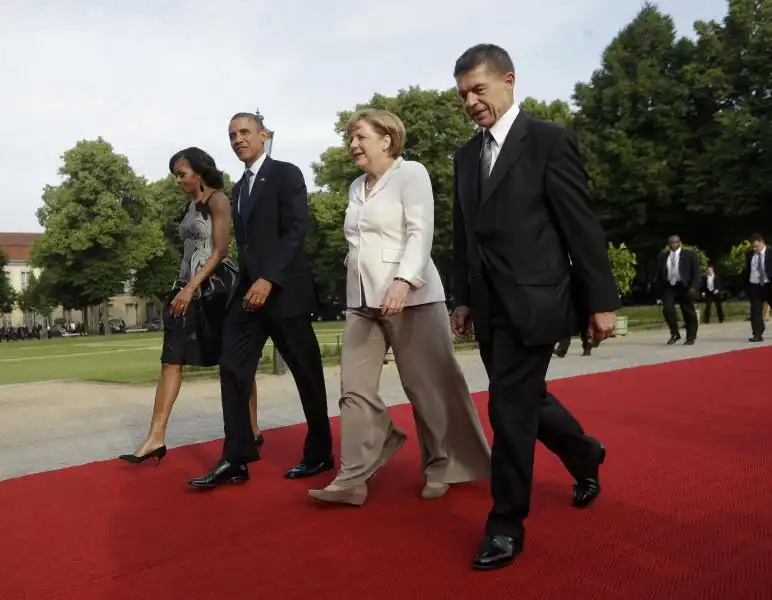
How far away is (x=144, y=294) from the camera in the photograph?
5972 centimetres

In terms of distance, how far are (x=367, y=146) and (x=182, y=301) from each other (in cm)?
157

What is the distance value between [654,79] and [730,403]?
129ft

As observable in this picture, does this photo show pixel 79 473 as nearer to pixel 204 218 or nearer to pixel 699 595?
pixel 204 218

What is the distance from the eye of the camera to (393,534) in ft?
12.5

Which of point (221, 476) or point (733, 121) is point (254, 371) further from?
point (733, 121)

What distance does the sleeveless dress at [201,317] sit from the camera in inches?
212

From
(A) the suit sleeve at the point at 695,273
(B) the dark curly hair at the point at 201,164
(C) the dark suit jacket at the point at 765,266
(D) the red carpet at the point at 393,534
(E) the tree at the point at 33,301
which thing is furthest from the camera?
(E) the tree at the point at 33,301

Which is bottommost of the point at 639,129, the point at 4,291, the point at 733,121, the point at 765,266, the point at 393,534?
the point at 393,534

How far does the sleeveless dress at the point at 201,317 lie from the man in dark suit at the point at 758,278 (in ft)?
39.1

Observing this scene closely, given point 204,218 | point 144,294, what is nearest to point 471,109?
point 204,218

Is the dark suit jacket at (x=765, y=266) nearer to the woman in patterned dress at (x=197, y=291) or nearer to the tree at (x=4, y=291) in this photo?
the woman in patterned dress at (x=197, y=291)

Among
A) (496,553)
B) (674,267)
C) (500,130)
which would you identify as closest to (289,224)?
(500,130)

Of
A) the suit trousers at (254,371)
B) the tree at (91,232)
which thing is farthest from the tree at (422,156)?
the suit trousers at (254,371)

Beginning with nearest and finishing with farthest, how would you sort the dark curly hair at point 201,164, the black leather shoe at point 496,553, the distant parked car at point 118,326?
the black leather shoe at point 496,553 → the dark curly hair at point 201,164 → the distant parked car at point 118,326
